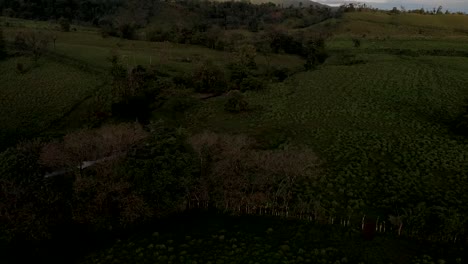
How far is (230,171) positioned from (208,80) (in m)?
43.6

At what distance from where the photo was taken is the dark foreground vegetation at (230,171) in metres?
39.2

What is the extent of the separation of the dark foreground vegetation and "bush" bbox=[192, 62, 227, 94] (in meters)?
0.27

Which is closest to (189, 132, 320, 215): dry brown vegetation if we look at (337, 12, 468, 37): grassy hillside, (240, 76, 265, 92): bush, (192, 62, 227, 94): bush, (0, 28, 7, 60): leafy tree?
(192, 62, 227, 94): bush

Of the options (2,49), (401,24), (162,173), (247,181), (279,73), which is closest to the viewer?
(162,173)

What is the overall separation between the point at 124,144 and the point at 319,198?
2178 centimetres

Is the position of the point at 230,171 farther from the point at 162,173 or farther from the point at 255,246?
the point at 255,246

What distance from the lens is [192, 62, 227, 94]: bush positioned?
85125mm

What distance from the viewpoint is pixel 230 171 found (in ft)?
144

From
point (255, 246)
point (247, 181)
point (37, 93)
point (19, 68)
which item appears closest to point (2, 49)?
point (19, 68)

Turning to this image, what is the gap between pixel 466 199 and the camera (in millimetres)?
45000

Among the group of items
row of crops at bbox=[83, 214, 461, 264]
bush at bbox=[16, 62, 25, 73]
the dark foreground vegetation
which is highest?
bush at bbox=[16, 62, 25, 73]

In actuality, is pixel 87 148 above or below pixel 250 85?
below

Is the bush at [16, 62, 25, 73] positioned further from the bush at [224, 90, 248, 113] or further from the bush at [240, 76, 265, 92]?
the bush at [240, 76, 265, 92]

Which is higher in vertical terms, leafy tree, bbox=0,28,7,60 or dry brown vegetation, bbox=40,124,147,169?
leafy tree, bbox=0,28,7,60
